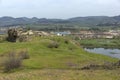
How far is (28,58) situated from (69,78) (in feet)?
91.6

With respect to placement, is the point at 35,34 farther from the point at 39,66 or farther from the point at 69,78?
the point at 69,78

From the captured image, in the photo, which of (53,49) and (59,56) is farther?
(53,49)

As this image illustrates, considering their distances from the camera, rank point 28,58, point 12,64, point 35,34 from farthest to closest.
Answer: point 35,34, point 28,58, point 12,64

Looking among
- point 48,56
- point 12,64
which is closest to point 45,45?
point 48,56

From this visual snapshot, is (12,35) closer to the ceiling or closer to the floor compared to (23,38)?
closer to the ceiling

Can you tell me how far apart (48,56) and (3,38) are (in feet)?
117

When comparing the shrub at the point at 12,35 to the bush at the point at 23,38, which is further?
the shrub at the point at 12,35

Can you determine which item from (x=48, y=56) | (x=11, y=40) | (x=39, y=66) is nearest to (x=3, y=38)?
(x=11, y=40)

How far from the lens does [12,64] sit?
42.0 meters

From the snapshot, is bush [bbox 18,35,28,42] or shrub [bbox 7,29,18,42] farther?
shrub [bbox 7,29,18,42]

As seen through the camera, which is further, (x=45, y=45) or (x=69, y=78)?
(x=45, y=45)

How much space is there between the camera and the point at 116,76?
2747cm

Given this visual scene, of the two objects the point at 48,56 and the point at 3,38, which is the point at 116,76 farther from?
the point at 3,38

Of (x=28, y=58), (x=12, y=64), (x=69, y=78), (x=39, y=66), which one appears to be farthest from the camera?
(x=28, y=58)
